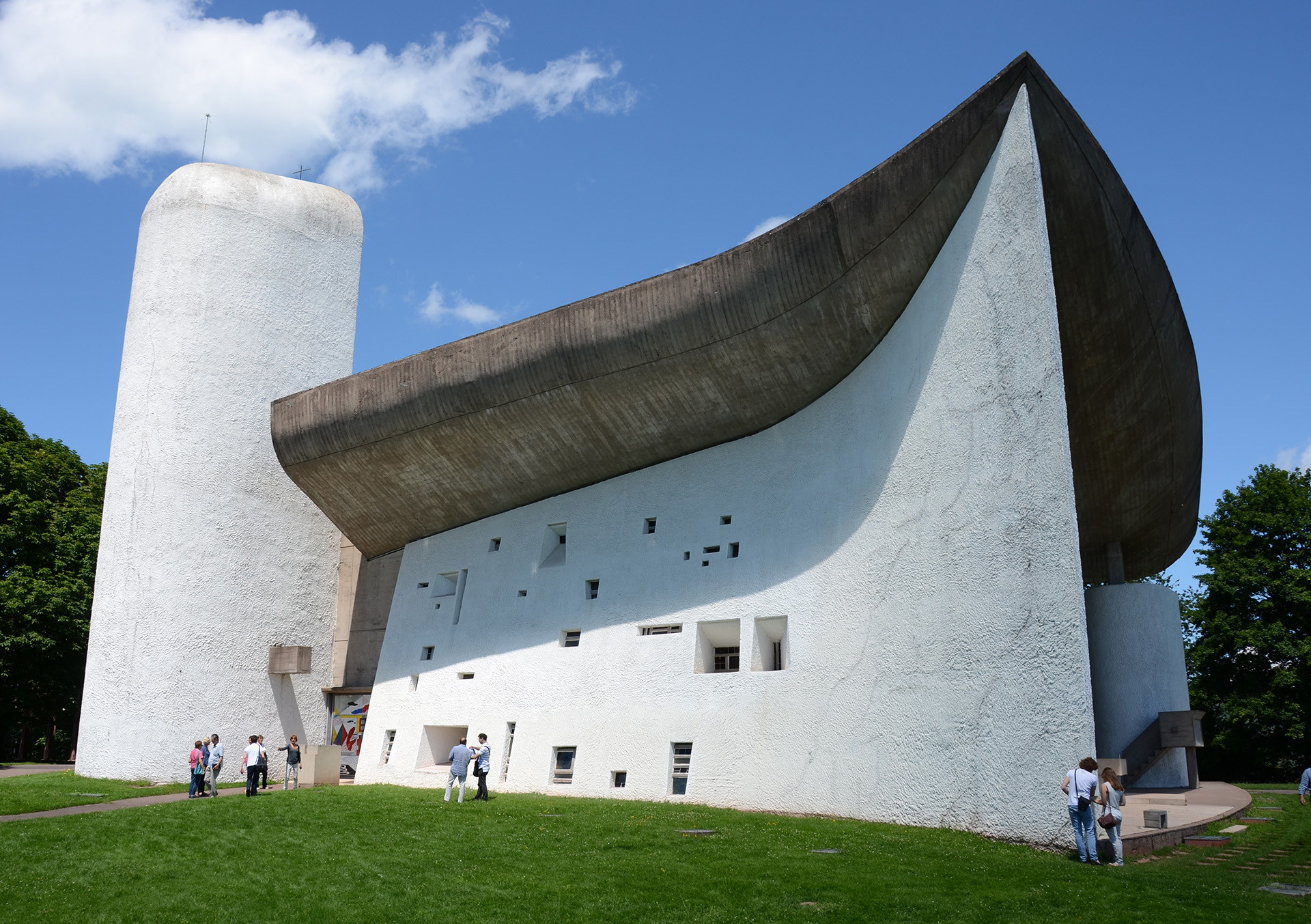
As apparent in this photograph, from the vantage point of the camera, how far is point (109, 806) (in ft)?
51.3

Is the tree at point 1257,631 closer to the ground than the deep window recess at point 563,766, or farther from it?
farther from it

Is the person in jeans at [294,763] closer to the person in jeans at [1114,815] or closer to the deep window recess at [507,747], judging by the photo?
the deep window recess at [507,747]

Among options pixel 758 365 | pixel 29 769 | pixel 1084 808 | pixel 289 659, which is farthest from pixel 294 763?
pixel 1084 808

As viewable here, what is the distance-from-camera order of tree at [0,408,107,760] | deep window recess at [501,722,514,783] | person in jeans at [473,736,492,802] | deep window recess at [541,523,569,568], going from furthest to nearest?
1. tree at [0,408,107,760]
2. deep window recess at [541,523,569,568]
3. deep window recess at [501,722,514,783]
4. person in jeans at [473,736,492,802]

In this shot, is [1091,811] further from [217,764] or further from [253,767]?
[217,764]

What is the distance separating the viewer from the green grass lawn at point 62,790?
1530cm

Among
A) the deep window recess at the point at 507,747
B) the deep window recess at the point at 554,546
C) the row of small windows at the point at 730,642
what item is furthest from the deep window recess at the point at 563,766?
the deep window recess at the point at 554,546

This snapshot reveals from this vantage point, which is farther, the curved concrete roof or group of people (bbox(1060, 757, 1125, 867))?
the curved concrete roof

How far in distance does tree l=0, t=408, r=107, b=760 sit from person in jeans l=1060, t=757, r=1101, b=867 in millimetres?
22135

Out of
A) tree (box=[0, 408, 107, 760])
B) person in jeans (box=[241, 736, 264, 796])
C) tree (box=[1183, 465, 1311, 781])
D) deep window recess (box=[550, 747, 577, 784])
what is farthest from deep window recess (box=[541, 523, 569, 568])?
tree (box=[1183, 465, 1311, 781])

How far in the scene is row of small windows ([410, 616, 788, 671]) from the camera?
15190 mm

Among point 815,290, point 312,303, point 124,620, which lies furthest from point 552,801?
point 312,303

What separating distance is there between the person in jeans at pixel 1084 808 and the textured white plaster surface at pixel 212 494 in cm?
1655

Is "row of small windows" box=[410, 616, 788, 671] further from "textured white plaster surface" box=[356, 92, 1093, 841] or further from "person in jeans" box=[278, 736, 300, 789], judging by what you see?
"person in jeans" box=[278, 736, 300, 789]
